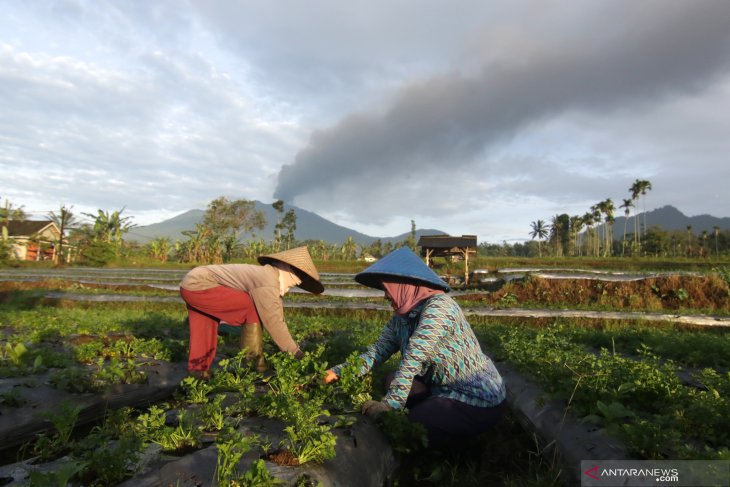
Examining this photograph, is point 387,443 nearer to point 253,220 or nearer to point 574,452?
point 574,452

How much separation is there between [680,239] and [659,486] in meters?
87.7

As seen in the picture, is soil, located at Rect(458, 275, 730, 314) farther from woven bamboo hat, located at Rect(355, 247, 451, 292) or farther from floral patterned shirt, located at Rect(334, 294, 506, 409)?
woven bamboo hat, located at Rect(355, 247, 451, 292)

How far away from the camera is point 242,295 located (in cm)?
440

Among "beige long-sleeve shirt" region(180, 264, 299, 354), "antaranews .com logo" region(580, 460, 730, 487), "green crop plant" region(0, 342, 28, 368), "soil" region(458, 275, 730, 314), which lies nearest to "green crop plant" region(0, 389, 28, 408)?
"green crop plant" region(0, 342, 28, 368)

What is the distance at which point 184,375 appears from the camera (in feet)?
16.2


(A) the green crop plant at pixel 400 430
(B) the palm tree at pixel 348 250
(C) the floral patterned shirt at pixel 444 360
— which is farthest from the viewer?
(B) the palm tree at pixel 348 250

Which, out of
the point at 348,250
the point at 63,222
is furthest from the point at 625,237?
the point at 63,222

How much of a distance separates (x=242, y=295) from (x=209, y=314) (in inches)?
17.5

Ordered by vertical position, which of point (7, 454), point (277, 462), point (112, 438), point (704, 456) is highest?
point (704, 456)

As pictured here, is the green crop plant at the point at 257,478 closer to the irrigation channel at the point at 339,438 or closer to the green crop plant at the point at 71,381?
the irrigation channel at the point at 339,438

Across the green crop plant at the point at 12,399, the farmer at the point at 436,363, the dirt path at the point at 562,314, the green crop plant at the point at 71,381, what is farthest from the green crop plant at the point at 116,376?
the dirt path at the point at 562,314

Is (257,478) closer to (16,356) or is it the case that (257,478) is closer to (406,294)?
(406,294)

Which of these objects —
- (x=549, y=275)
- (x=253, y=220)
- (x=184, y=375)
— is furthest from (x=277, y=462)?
(x=253, y=220)

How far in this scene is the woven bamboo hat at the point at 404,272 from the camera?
3.16 m
